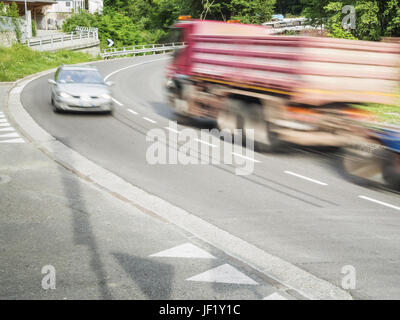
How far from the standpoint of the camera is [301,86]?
37.2ft

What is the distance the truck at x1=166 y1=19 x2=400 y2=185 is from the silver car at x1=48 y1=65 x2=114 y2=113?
4623mm

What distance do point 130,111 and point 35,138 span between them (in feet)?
18.6

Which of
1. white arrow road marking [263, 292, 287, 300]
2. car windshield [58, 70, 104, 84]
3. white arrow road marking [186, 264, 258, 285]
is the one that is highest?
car windshield [58, 70, 104, 84]

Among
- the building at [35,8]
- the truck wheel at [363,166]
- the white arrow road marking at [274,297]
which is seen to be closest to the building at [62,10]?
the building at [35,8]

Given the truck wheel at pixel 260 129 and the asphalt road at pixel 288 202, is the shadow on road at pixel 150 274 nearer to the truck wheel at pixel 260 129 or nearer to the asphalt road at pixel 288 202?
the asphalt road at pixel 288 202

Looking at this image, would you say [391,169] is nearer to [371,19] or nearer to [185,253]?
[185,253]

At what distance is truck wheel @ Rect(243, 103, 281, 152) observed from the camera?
41.4 ft

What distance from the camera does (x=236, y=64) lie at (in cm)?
1344

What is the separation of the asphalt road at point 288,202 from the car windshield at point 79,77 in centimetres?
278

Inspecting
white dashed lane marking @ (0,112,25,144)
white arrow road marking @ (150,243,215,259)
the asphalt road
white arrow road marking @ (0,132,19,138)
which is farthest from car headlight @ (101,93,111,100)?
white arrow road marking @ (150,243,215,259)

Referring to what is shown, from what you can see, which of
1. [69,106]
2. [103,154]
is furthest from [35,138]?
[69,106]

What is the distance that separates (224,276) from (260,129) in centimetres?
741

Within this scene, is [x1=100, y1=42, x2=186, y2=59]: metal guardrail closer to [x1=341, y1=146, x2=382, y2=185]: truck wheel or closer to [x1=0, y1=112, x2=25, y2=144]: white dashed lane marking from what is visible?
[x1=0, y1=112, x2=25, y2=144]: white dashed lane marking

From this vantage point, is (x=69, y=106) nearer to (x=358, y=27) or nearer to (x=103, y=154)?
(x=103, y=154)
